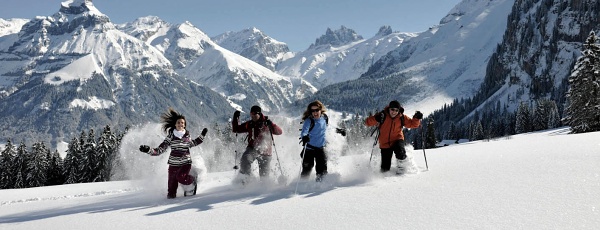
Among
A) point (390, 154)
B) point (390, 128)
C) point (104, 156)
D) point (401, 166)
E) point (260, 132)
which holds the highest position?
point (104, 156)

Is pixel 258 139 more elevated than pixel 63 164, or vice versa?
pixel 63 164

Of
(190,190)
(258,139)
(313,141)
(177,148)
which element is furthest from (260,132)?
(190,190)

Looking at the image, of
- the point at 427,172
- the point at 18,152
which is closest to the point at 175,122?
the point at 427,172

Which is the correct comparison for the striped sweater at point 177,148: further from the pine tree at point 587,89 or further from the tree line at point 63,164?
the tree line at point 63,164

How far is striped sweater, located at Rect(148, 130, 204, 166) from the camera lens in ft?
29.7

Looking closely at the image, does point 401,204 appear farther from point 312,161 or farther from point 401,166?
point 312,161

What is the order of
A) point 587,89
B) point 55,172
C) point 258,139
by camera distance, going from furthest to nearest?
point 55,172 → point 587,89 → point 258,139

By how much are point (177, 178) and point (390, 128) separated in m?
5.02

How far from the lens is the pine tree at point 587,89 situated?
29.3 metres

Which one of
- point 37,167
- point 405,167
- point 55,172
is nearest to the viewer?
point 405,167

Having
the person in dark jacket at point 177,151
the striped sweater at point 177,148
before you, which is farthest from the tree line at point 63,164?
the striped sweater at point 177,148

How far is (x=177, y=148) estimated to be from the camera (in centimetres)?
915

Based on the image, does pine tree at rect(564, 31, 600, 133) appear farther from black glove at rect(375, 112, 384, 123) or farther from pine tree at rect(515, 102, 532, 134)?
pine tree at rect(515, 102, 532, 134)

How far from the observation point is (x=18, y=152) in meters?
50.4
